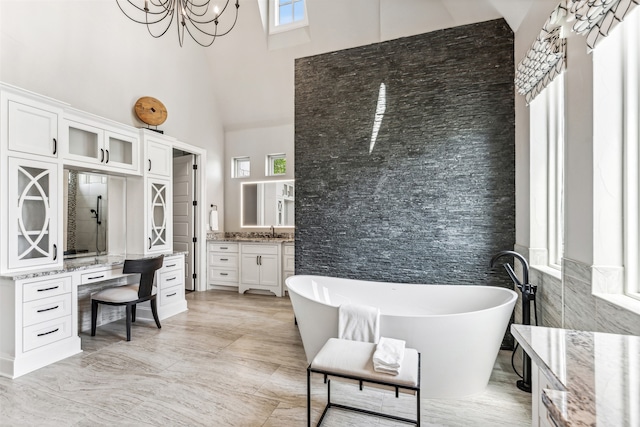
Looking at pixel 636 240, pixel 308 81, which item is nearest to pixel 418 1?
pixel 308 81

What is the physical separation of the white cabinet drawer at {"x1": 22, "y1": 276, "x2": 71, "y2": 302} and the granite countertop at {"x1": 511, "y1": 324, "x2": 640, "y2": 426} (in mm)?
3424

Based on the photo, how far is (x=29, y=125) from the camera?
2584mm

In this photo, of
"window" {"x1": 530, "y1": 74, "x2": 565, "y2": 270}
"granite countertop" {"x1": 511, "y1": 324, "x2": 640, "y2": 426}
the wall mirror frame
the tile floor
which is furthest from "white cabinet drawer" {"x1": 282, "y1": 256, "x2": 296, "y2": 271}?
"granite countertop" {"x1": 511, "y1": 324, "x2": 640, "y2": 426}

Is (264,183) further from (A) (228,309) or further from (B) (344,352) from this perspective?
(B) (344,352)

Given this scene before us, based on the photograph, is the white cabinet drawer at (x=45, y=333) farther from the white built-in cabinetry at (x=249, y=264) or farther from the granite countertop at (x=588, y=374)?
the granite countertop at (x=588, y=374)

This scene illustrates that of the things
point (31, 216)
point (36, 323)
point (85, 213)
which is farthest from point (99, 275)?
point (85, 213)

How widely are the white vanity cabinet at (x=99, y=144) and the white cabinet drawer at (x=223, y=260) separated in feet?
6.76

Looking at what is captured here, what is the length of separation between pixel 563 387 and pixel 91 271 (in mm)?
3677

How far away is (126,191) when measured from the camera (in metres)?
3.85

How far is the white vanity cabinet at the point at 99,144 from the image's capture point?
302cm

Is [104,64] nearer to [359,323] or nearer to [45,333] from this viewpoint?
[45,333]

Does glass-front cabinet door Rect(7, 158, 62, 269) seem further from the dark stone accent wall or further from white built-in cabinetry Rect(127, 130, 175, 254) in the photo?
the dark stone accent wall

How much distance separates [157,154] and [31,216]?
159 centimetres

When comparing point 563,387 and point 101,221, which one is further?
point 101,221
